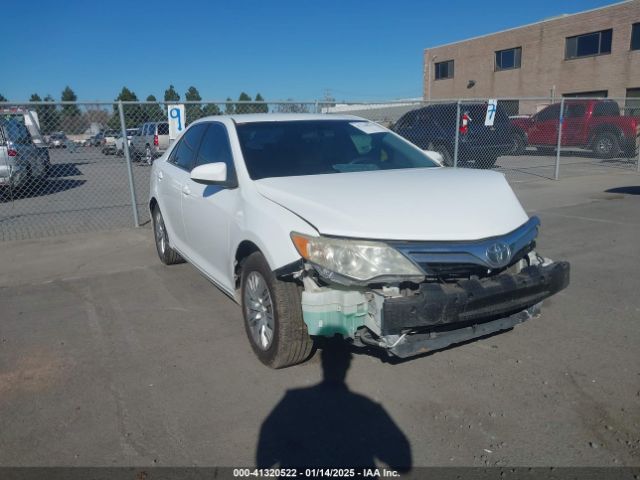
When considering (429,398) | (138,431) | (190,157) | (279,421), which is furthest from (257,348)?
(190,157)

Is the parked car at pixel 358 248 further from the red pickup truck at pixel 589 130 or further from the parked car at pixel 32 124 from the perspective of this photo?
the red pickup truck at pixel 589 130

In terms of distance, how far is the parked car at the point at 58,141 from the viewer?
949cm

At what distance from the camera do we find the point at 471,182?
3.71 metres

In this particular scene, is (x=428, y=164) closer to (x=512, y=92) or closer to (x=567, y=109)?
(x=567, y=109)

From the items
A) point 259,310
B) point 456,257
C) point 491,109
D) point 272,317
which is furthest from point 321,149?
point 491,109

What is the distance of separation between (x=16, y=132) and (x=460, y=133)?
31.8 feet

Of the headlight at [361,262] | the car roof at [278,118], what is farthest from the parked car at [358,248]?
the car roof at [278,118]

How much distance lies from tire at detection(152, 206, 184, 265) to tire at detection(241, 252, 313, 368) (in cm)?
257

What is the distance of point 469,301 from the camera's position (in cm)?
293

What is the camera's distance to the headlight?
2.87 m

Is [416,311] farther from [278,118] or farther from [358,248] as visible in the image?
[278,118]

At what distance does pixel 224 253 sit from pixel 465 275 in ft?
6.02

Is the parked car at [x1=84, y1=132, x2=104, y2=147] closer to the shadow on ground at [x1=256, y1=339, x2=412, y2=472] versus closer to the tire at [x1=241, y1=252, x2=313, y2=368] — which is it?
the tire at [x1=241, y1=252, x2=313, y2=368]

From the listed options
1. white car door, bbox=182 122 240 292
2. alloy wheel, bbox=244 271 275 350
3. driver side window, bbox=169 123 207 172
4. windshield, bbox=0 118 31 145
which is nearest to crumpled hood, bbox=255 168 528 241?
white car door, bbox=182 122 240 292
